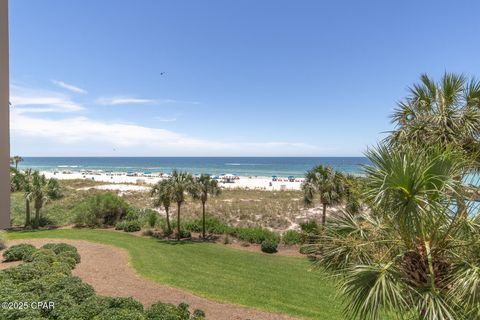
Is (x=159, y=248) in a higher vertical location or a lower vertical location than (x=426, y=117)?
lower

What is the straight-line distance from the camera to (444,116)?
23.6 ft

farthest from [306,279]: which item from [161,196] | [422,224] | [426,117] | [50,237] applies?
[50,237]

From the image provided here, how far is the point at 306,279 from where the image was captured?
13.9 metres

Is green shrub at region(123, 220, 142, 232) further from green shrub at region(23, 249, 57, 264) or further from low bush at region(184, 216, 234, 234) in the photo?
green shrub at region(23, 249, 57, 264)

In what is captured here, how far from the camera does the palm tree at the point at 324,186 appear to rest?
65.0 ft

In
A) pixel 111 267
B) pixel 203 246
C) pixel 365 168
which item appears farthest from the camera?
pixel 203 246

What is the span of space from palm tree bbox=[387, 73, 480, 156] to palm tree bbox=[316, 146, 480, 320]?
2150 millimetres

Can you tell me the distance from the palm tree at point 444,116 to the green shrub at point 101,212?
22.9 m

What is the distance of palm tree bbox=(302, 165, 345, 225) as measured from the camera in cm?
1980

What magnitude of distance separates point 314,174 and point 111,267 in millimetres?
13939

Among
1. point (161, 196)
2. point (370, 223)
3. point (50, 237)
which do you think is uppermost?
point (370, 223)

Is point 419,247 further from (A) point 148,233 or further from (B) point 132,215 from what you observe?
(B) point 132,215

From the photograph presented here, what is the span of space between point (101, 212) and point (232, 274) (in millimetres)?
15833

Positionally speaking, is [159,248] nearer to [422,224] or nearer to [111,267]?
[111,267]
